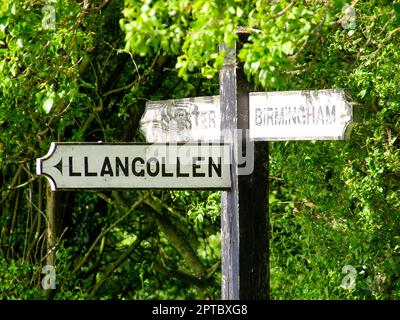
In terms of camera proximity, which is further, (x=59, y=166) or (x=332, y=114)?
(x=59, y=166)

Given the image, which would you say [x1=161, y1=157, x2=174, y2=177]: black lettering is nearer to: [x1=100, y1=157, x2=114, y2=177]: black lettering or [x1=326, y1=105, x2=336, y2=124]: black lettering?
[x1=100, y1=157, x2=114, y2=177]: black lettering

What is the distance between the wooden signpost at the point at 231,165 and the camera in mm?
4383

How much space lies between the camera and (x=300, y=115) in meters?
4.34

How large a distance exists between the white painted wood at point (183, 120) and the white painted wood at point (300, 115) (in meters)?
0.22

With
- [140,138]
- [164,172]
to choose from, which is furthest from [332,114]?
[140,138]

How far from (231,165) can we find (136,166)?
401 millimetres

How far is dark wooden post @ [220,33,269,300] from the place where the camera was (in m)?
4.42

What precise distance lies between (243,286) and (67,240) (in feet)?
14.8
